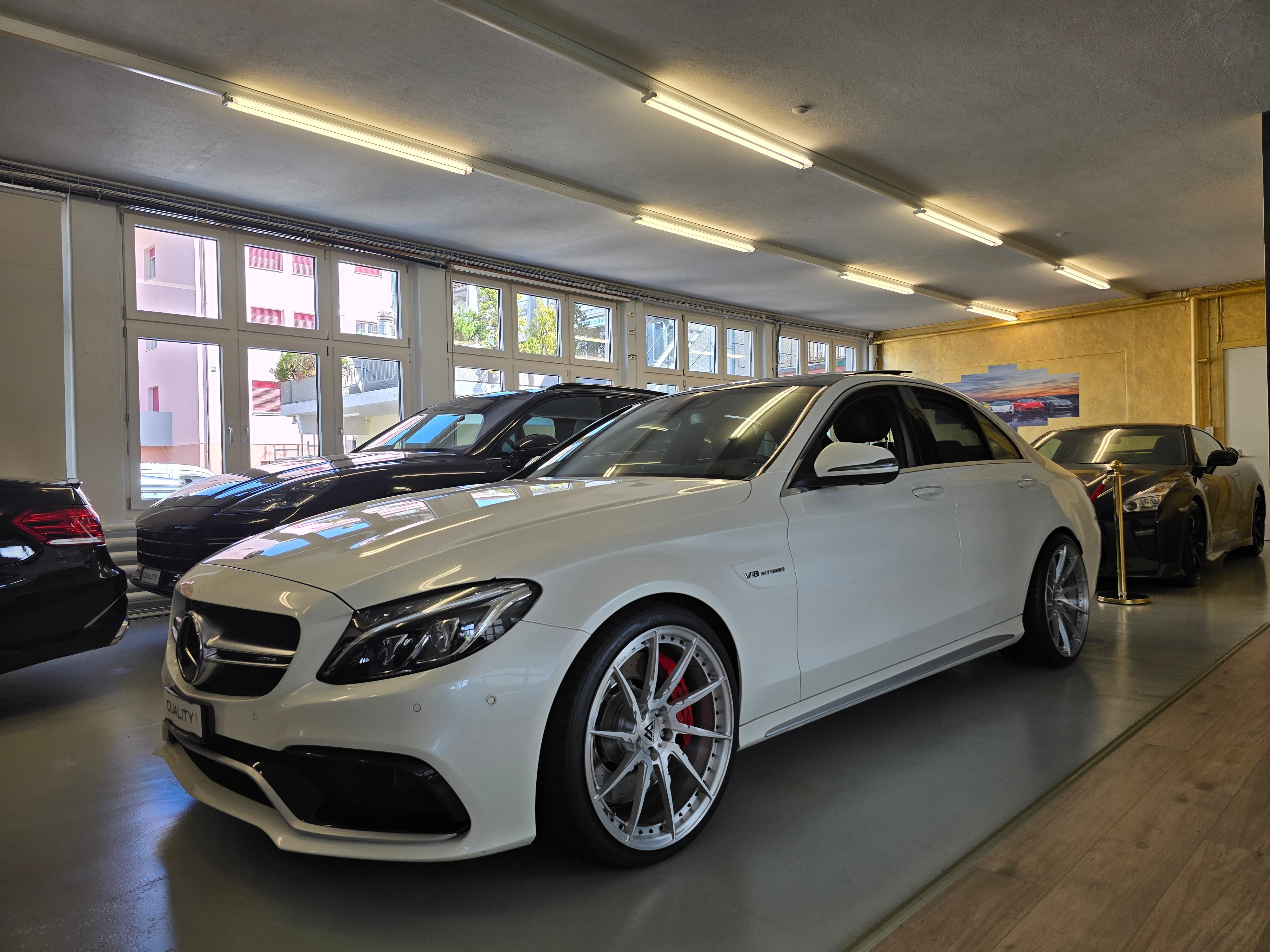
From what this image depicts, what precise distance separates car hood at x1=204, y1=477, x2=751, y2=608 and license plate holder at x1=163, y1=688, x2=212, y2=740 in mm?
335

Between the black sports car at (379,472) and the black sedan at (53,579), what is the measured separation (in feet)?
2.32

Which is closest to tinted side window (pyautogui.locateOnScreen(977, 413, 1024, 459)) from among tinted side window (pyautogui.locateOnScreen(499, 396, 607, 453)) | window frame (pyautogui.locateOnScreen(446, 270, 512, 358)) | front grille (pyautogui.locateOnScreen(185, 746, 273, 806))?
tinted side window (pyautogui.locateOnScreen(499, 396, 607, 453))

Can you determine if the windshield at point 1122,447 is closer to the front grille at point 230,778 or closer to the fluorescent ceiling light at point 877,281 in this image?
the fluorescent ceiling light at point 877,281

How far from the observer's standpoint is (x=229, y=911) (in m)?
1.80

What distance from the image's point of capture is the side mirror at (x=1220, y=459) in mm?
6086

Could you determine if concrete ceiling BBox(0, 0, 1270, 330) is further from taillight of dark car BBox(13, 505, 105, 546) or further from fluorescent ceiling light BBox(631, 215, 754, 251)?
taillight of dark car BBox(13, 505, 105, 546)

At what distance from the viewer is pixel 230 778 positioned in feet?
5.99

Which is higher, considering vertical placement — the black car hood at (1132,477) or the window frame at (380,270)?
the window frame at (380,270)

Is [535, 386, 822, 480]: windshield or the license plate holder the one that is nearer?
the license plate holder

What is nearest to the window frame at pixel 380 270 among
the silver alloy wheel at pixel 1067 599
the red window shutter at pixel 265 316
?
the red window shutter at pixel 265 316

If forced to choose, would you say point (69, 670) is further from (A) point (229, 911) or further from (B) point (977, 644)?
(B) point (977, 644)

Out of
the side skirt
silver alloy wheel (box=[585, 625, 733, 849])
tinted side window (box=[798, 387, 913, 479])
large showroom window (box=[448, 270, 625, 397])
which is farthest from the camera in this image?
large showroom window (box=[448, 270, 625, 397])

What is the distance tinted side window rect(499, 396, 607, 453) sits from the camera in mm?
5371

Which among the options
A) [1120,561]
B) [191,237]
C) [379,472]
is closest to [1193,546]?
[1120,561]
